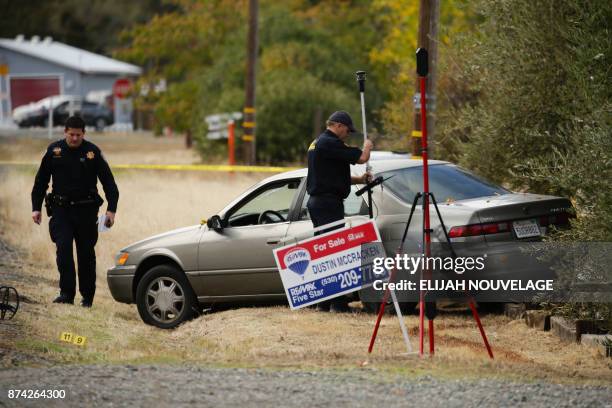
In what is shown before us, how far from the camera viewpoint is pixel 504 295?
10.2 m

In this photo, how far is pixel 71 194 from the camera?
12.0 meters

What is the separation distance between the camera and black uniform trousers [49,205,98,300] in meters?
12.0

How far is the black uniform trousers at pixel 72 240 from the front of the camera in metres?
12.0

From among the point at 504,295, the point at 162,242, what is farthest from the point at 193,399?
the point at 162,242

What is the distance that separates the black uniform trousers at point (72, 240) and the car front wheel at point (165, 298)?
0.64 m

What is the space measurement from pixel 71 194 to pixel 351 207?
285 cm

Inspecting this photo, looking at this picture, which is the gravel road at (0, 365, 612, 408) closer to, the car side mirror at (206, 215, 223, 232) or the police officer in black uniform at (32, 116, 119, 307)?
the car side mirror at (206, 215, 223, 232)

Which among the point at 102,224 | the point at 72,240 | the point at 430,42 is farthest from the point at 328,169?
the point at 430,42

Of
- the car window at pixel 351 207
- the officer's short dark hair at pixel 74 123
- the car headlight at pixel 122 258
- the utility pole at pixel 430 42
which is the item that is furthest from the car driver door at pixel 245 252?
the utility pole at pixel 430 42

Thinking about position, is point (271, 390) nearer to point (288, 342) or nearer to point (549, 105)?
point (288, 342)

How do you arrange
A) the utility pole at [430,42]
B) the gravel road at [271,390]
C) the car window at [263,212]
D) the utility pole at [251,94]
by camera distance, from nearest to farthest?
the gravel road at [271,390] → the car window at [263,212] → the utility pole at [430,42] → the utility pole at [251,94]

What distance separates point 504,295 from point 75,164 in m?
4.45

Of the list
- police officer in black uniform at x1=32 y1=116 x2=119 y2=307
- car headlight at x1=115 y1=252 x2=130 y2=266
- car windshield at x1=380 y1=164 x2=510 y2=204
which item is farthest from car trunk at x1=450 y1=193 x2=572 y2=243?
police officer in black uniform at x1=32 y1=116 x2=119 y2=307

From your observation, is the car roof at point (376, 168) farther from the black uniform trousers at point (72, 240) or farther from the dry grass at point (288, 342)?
the black uniform trousers at point (72, 240)
